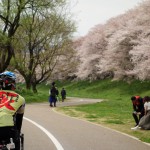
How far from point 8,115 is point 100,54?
2422 inches

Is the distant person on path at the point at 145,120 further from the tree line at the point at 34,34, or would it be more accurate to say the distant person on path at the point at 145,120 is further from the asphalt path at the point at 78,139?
the tree line at the point at 34,34

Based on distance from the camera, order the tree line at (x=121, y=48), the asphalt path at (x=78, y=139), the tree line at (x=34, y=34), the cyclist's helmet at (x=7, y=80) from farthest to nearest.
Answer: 1. the tree line at (x=121, y=48)
2. the tree line at (x=34, y=34)
3. the asphalt path at (x=78, y=139)
4. the cyclist's helmet at (x=7, y=80)

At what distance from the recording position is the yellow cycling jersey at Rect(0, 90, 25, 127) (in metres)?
4.25

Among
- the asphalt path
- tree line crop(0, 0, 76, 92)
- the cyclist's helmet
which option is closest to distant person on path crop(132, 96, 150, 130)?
the asphalt path

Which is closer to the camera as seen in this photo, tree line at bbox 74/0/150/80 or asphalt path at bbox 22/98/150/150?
asphalt path at bbox 22/98/150/150

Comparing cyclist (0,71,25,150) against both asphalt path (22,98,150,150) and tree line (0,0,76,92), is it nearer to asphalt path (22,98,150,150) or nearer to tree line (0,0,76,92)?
asphalt path (22,98,150,150)

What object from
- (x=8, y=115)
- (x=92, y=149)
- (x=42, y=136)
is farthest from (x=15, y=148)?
(x=42, y=136)

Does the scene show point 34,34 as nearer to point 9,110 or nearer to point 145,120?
point 145,120

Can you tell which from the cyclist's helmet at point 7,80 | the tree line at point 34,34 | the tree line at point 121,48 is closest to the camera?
the cyclist's helmet at point 7,80

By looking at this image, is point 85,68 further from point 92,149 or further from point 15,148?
point 15,148

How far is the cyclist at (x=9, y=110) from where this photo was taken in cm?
424

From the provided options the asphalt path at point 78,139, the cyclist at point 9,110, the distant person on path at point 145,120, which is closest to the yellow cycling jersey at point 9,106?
the cyclist at point 9,110

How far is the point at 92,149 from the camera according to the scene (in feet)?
29.5

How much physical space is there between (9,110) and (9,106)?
0.05 meters
